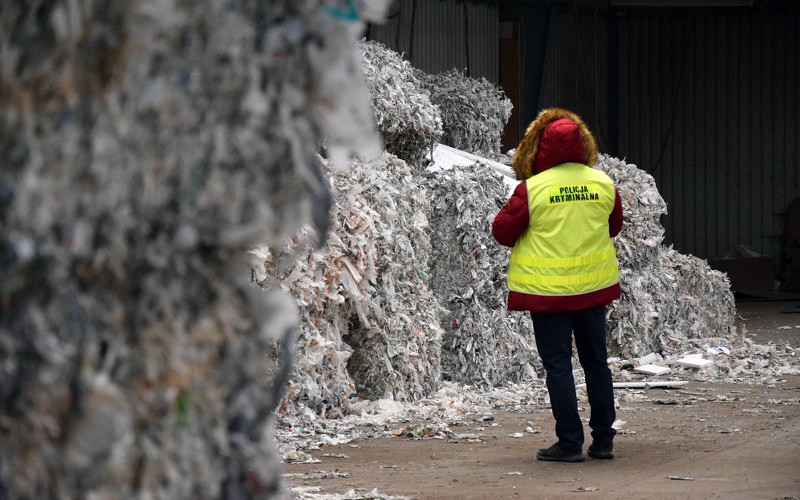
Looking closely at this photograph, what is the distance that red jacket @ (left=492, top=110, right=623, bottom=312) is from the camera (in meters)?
6.39

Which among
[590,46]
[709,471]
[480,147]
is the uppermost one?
[590,46]

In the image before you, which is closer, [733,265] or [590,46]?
[733,265]

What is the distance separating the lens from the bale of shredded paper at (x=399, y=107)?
30.3ft

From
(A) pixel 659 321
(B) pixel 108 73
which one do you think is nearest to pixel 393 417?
(A) pixel 659 321

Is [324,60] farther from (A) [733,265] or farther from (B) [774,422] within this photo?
(A) [733,265]

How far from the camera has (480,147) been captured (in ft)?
41.8

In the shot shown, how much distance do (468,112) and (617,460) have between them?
21.1 feet

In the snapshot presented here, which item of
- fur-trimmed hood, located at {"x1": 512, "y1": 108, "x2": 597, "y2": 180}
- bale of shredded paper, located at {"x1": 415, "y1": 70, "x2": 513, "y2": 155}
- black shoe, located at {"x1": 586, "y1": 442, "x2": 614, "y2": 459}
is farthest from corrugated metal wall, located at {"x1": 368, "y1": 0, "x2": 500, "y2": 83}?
black shoe, located at {"x1": 586, "y1": 442, "x2": 614, "y2": 459}

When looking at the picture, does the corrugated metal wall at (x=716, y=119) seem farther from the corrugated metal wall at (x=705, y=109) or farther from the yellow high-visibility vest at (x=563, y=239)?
the yellow high-visibility vest at (x=563, y=239)

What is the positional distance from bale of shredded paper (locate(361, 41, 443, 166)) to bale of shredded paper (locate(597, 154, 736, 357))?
100 inches

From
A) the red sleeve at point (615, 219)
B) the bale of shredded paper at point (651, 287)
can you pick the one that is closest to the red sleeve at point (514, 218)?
the red sleeve at point (615, 219)

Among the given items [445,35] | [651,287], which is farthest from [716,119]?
[651,287]

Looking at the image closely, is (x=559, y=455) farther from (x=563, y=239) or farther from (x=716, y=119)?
(x=716, y=119)

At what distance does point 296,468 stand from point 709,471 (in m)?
2.05
